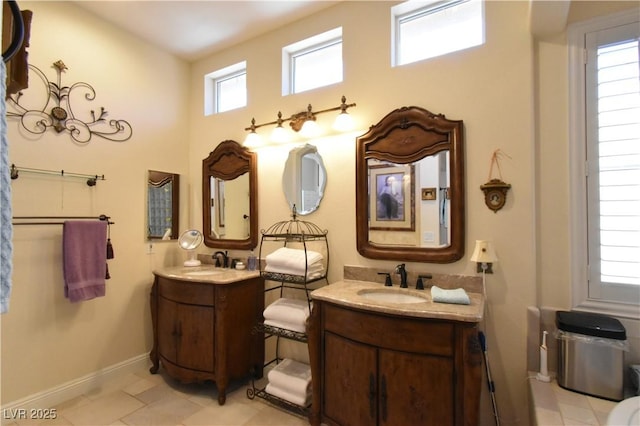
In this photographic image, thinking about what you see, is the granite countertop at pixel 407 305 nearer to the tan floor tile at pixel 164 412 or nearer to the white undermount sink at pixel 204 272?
the white undermount sink at pixel 204 272

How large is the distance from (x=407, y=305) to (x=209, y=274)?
1707 mm

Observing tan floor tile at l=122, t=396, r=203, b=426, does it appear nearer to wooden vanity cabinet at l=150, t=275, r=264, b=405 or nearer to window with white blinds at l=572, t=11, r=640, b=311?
wooden vanity cabinet at l=150, t=275, r=264, b=405

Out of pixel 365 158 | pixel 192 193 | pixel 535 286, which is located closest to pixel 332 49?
pixel 365 158

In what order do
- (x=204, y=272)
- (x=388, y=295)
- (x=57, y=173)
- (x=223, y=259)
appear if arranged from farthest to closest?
1. (x=223, y=259)
2. (x=204, y=272)
3. (x=57, y=173)
4. (x=388, y=295)

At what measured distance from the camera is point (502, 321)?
1906 mm

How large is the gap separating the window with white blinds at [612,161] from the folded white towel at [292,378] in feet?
5.95

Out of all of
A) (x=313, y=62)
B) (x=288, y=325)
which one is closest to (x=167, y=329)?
(x=288, y=325)

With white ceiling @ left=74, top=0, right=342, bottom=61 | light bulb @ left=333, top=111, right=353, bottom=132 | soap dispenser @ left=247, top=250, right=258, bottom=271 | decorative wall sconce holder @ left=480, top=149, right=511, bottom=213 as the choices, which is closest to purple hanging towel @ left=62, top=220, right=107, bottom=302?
soap dispenser @ left=247, top=250, right=258, bottom=271

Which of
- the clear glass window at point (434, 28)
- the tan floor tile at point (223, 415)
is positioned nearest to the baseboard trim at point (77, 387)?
the tan floor tile at point (223, 415)

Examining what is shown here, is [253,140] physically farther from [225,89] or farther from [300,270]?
[300,270]

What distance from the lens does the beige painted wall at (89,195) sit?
2.20m

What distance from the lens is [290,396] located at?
2184 mm

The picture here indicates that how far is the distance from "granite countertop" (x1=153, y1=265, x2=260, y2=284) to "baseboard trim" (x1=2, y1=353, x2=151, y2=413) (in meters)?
0.88

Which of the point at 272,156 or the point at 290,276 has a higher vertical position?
the point at 272,156
